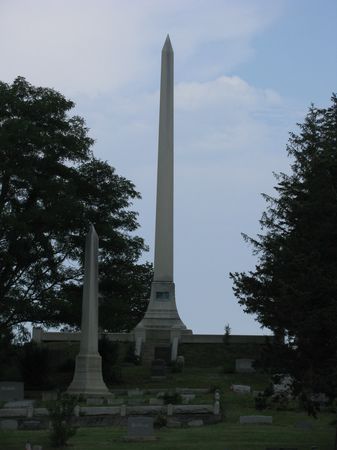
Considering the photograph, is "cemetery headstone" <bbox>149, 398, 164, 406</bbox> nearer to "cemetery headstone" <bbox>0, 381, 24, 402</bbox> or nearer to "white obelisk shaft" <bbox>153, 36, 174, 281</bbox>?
"cemetery headstone" <bbox>0, 381, 24, 402</bbox>

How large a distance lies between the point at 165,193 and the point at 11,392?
22.9m

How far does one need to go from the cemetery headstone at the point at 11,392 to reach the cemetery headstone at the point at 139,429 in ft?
32.0

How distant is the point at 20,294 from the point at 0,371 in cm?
431

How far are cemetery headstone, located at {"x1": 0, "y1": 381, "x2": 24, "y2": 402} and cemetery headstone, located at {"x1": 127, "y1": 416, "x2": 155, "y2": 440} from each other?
9755 mm

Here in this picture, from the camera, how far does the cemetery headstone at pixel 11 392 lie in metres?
30.9

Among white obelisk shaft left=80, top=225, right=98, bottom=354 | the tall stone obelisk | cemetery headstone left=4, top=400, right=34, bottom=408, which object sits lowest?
cemetery headstone left=4, top=400, right=34, bottom=408

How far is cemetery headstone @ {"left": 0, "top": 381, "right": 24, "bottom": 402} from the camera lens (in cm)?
3089

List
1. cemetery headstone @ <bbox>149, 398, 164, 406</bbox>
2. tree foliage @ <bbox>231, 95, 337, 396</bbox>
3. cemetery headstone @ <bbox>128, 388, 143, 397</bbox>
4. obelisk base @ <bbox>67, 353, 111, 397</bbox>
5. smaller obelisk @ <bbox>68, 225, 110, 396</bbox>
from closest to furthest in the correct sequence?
1. tree foliage @ <bbox>231, 95, 337, 396</bbox>
2. cemetery headstone @ <bbox>149, 398, 164, 406</bbox>
3. cemetery headstone @ <bbox>128, 388, 143, 397</bbox>
4. obelisk base @ <bbox>67, 353, 111, 397</bbox>
5. smaller obelisk @ <bbox>68, 225, 110, 396</bbox>

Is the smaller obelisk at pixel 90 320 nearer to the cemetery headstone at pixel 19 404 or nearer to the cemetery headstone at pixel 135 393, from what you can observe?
the cemetery headstone at pixel 135 393

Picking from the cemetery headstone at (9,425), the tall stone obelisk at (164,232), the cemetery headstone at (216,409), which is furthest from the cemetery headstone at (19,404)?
the tall stone obelisk at (164,232)

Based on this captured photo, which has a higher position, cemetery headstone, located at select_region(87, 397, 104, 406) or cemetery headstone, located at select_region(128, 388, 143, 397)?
cemetery headstone, located at select_region(128, 388, 143, 397)

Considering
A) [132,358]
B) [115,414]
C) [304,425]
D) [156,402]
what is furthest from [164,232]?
[304,425]

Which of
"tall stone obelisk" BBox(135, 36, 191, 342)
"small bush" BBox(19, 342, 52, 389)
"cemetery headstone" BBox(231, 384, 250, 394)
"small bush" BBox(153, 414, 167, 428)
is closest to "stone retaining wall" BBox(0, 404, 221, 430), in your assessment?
"small bush" BBox(153, 414, 167, 428)

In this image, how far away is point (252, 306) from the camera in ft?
70.4
